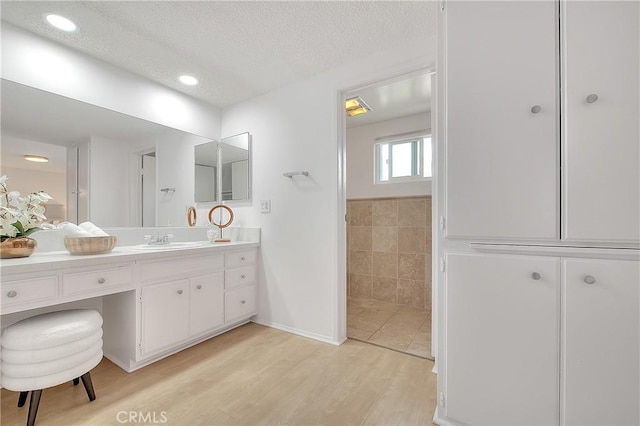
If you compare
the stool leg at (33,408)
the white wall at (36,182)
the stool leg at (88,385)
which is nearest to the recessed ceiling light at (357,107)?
the white wall at (36,182)

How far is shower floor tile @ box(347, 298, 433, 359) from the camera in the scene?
2.16m

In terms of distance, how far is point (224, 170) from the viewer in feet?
9.57

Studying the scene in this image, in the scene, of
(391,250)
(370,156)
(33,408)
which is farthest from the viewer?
(370,156)

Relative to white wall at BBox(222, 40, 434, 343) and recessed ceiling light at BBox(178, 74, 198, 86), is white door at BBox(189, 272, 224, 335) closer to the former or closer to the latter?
white wall at BBox(222, 40, 434, 343)

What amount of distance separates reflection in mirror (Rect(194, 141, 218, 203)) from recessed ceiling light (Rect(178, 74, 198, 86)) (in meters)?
0.60

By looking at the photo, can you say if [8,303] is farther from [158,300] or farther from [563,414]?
[563,414]

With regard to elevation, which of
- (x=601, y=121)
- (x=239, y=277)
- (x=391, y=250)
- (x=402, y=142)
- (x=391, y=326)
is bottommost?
(x=391, y=326)

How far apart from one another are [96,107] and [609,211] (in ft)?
9.88

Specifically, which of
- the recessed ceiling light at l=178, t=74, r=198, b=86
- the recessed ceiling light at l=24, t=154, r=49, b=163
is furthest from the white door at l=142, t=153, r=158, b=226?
the recessed ceiling light at l=178, t=74, r=198, b=86

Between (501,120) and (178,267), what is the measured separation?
215cm

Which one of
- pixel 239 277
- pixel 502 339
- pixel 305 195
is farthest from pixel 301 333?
pixel 502 339

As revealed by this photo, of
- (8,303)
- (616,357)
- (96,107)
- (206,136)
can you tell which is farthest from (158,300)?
(616,357)

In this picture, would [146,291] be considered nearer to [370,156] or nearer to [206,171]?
[206,171]

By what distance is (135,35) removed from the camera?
1792 millimetres
